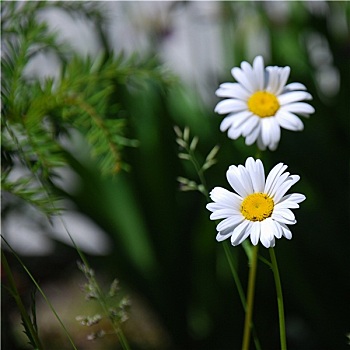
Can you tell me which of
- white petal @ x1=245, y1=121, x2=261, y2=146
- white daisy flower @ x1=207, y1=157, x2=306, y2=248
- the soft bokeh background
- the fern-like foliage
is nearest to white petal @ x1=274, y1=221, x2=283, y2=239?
white daisy flower @ x1=207, y1=157, x2=306, y2=248

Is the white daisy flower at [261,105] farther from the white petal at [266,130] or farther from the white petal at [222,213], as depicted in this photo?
the white petal at [222,213]

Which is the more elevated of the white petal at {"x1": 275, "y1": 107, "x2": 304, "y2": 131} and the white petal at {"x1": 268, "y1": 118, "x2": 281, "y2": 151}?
the white petal at {"x1": 275, "y1": 107, "x2": 304, "y2": 131}

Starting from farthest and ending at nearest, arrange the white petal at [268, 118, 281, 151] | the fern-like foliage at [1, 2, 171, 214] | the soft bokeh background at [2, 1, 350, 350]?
the soft bokeh background at [2, 1, 350, 350]
the fern-like foliage at [1, 2, 171, 214]
the white petal at [268, 118, 281, 151]

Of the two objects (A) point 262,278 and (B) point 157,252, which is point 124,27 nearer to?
(B) point 157,252

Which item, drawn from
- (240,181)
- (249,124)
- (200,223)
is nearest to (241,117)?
(249,124)

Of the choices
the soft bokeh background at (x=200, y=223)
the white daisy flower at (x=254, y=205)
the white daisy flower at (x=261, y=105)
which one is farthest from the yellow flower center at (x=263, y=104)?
the soft bokeh background at (x=200, y=223)

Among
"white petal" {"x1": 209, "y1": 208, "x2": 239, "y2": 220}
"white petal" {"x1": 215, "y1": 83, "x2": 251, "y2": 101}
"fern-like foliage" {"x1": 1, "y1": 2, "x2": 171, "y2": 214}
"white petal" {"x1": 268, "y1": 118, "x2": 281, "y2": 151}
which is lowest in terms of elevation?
"white petal" {"x1": 209, "y1": 208, "x2": 239, "y2": 220}

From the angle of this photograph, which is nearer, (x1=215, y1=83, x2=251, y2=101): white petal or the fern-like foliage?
(x1=215, y1=83, x2=251, y2=101): white petal

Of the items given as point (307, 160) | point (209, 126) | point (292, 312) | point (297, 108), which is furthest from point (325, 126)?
point (297, 108)

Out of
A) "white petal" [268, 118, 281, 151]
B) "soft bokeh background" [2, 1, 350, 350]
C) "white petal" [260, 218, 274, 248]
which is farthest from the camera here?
"soft bokeh background" [2, 1, 350, 350]

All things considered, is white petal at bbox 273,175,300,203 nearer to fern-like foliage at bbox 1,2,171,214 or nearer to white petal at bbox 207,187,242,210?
white petal at bbox 207,187,242,210
